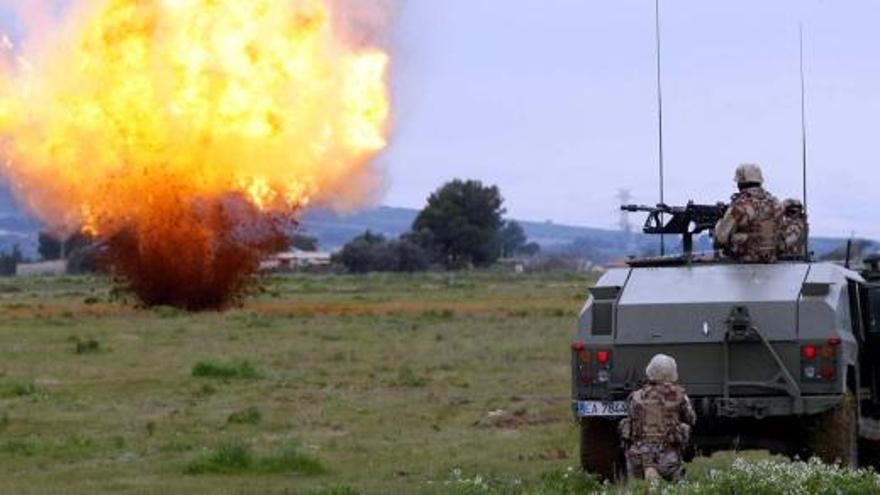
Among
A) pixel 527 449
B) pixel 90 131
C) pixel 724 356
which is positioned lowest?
pixel 527 449

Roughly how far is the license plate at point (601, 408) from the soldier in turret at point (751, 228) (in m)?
2.02

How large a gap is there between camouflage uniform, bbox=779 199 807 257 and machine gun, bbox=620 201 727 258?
2.52 feet

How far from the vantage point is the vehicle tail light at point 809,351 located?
15.6 meters

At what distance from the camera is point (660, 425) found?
46.7 feet

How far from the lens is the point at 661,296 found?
53.3ft

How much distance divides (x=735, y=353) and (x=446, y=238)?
412 ft

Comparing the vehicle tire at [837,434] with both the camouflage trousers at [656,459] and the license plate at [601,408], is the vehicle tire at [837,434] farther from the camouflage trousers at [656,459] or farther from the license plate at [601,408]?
the camouflage trousers at [656,459]

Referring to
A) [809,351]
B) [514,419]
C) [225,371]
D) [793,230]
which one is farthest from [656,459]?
[225,371]

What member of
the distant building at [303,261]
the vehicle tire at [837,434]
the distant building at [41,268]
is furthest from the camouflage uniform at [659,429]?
the distant building at [41,268]

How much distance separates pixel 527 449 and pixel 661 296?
5.85 meters

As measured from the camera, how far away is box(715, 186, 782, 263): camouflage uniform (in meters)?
17.1

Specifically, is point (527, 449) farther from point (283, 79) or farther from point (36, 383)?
point (283, 79)

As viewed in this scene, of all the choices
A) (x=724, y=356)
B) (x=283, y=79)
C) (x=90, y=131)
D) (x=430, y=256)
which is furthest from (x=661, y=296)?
(x=430, y=256)

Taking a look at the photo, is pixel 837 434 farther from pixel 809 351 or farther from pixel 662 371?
pixel 662 371
